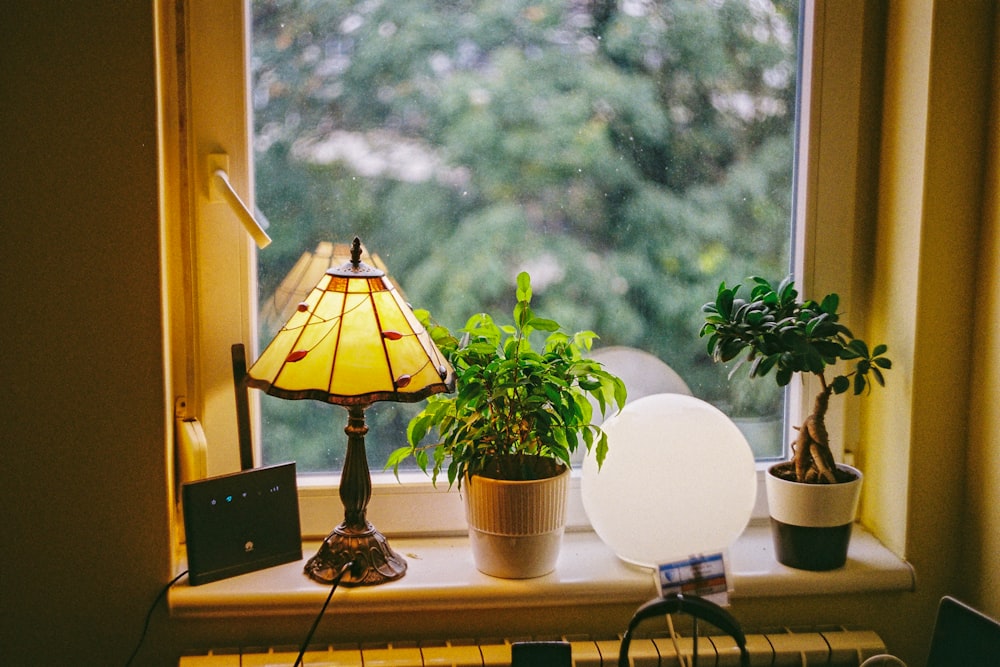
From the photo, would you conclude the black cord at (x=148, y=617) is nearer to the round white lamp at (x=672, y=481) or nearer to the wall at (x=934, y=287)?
the round white lamp at (x=672, y=481)

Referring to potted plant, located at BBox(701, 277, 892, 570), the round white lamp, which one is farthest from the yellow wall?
the round white lamp

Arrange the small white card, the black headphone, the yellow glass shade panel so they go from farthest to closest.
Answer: the yellow glass shade panel, the small white card, the black headphone

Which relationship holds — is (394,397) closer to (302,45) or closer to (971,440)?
(302,45)

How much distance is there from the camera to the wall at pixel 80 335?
1.47 meters

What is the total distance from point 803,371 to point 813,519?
28 cm

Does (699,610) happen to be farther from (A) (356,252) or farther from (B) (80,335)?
(B) (80,335)

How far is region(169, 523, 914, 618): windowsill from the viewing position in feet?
5.15

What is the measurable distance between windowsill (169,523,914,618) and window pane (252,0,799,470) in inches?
10.5

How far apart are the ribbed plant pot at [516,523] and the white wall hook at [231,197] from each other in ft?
1.85

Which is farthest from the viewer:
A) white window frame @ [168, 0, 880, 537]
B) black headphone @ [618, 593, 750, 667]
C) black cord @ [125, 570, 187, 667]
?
white window frame @ [168, 0, 880, 537]

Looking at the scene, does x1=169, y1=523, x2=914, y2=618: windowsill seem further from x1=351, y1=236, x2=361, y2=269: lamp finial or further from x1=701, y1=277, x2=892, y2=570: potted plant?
x1=351, y1=236, x2=361, y2=269: lamp finial

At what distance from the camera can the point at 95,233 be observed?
1.49 meters

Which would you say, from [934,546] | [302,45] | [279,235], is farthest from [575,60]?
[934,546]

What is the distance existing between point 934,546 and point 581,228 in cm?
90
